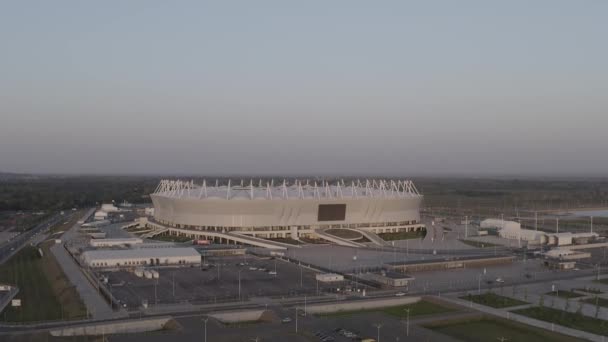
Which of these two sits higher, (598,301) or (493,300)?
(493,300)

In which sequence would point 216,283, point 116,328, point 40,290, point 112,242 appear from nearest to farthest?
Answer: point 116,328, point 40,290, point 216,283, point 112,242

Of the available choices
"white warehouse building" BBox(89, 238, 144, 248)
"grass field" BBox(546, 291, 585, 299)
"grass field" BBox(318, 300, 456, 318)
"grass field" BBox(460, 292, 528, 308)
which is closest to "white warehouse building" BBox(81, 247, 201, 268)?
"white warehouse building" BBox(89, 238, 144, 248)

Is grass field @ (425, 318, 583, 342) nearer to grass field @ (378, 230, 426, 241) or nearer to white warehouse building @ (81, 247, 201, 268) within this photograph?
white warehouse building @ (81, 247, 201, 268)

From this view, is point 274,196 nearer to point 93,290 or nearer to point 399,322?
point 93,290

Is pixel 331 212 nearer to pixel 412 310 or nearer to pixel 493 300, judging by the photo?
pixel 493 300

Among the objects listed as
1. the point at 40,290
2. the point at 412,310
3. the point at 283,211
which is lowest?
the point at 40,290

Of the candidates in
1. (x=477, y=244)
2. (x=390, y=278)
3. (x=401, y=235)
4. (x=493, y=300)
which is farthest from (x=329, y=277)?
(x=401, y=235)

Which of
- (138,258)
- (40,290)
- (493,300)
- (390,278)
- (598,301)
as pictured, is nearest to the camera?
(493,300)
